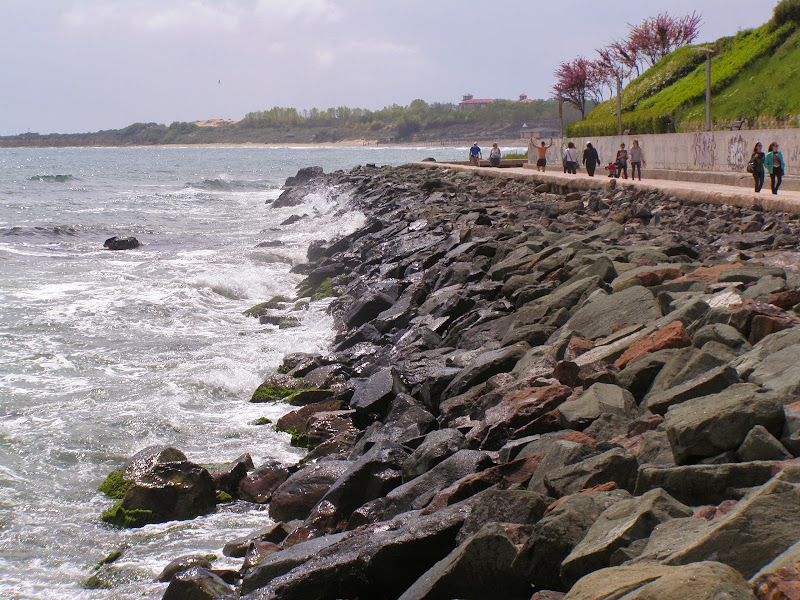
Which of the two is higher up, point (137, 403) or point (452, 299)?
point (452, 299)

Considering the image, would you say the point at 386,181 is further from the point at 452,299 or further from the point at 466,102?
the point at 466,102

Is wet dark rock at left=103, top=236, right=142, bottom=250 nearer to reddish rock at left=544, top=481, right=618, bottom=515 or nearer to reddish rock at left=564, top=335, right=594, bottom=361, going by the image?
reddish rock at left=564, top=335, right=594, bottom=361

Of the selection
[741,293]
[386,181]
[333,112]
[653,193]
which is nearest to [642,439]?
[741,293]

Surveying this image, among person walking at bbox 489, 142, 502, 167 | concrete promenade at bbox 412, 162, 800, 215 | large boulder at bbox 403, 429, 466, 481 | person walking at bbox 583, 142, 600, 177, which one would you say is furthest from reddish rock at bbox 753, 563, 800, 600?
person walking at bbox 489, 142, 502, 167

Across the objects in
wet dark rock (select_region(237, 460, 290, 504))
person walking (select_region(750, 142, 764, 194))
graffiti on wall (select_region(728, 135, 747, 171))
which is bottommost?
wet dark rock (select_region(237, 460, 290, 504))

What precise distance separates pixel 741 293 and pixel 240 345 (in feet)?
22.1

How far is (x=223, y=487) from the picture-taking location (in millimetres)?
6168

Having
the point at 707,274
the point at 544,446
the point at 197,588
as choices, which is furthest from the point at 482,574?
the point at 707,274

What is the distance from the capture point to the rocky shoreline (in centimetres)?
285

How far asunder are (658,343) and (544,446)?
46.3 inches

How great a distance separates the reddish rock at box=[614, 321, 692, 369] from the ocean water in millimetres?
2702

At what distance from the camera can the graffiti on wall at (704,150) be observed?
19.3 m

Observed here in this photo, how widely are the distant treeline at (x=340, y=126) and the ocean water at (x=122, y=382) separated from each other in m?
132

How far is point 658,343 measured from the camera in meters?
4.97
